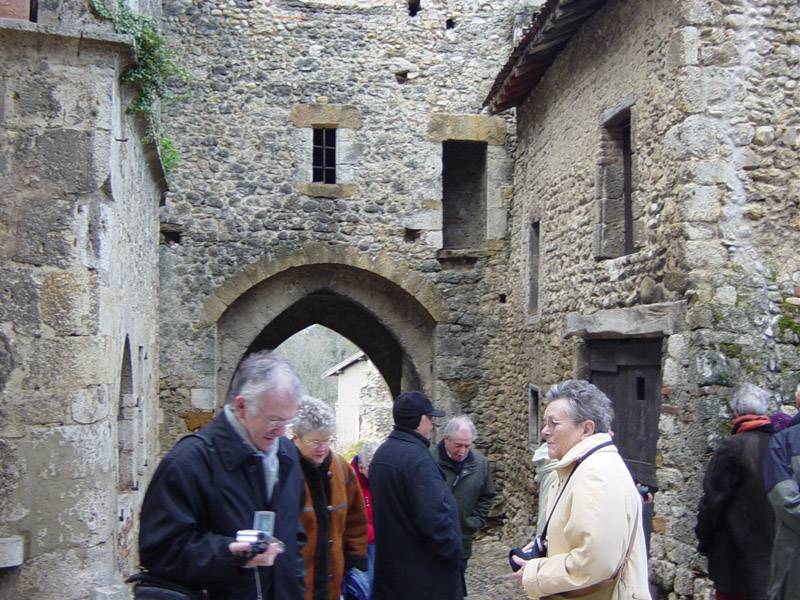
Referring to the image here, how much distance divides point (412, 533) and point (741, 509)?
1783 mm

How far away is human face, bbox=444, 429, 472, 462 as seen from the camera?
17.8 ft

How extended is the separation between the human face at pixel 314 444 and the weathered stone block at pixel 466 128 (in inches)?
320

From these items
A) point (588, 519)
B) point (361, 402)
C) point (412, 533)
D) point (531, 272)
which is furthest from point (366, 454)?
point (361, 402)

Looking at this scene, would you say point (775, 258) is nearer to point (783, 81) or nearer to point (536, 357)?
point (783, 81)

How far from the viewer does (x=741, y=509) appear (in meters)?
4.91

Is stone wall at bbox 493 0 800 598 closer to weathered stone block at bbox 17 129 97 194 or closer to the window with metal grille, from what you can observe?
weathered stone block at bbox 17 129 97 194

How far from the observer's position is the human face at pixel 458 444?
17.8 ft

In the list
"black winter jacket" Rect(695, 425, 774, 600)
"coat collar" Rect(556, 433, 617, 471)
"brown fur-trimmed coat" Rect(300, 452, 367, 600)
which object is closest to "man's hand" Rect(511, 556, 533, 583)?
"coat collar" Rect(556, 433, 617, 471)

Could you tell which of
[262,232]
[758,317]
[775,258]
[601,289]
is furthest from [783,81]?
[262,232]

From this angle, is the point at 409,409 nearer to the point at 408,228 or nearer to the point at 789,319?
the point at 789,319

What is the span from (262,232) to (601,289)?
484 centimetres

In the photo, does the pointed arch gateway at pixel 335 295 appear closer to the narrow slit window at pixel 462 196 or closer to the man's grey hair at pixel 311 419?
the narrow slit window at pixel 462 196

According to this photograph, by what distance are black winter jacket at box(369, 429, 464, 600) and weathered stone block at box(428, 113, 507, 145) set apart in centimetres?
773

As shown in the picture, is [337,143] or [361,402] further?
[361,402]
